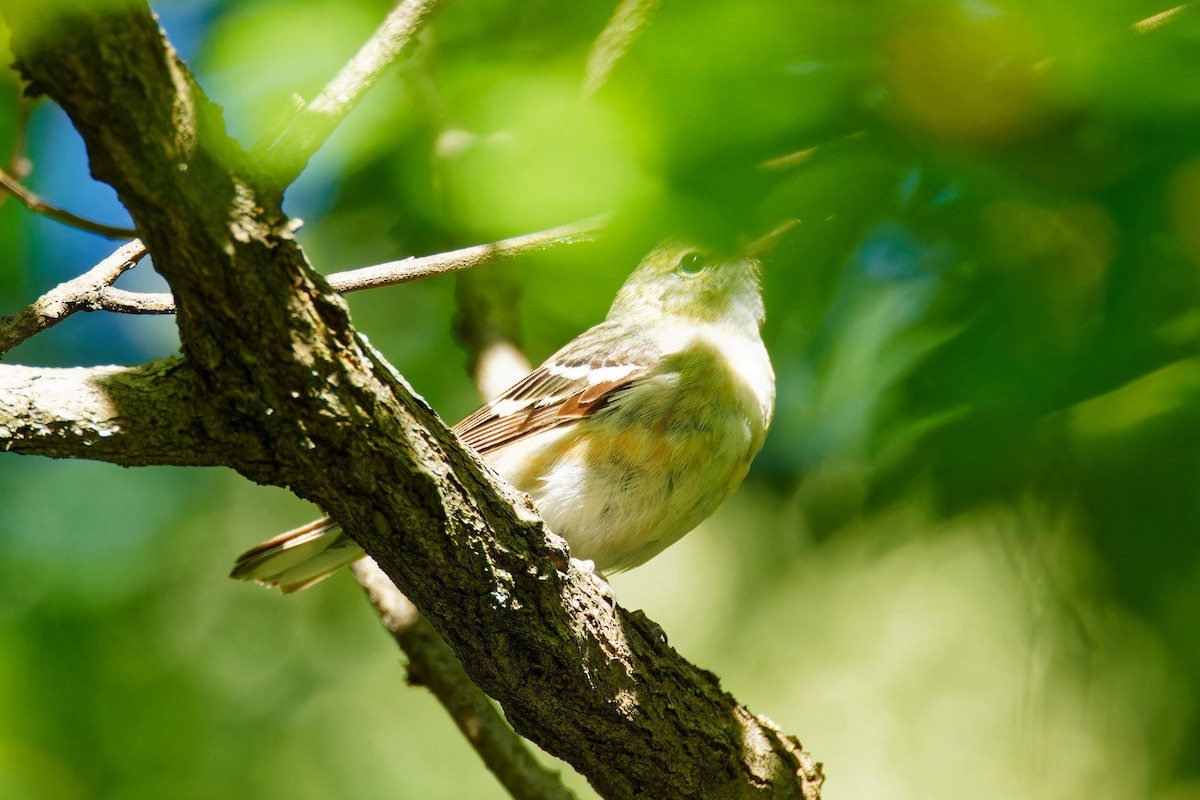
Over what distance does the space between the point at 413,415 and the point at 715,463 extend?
5.73 feet

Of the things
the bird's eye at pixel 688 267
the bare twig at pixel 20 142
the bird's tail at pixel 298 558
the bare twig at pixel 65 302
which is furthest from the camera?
the bird's eye at pixel 688 267

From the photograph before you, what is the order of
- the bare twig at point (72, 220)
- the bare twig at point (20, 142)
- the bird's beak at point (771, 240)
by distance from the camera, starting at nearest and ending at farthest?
the bird's beak at point (771, 240) < the bare twig at point (72, 220) < the bare twig at point (20, 142)

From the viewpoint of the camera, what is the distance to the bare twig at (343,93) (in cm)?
176

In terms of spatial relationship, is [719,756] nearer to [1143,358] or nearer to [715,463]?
[715,463]

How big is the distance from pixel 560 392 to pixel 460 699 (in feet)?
4.21

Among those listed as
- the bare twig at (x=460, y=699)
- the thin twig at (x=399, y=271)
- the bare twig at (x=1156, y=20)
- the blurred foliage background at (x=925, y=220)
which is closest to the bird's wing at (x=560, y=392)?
the blurred foliage background at (x=925, y=220)

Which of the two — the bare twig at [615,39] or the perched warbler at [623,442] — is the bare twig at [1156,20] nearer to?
the bare twig at [615,39]

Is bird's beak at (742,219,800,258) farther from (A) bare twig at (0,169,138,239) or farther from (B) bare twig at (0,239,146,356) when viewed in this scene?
(A) bare twig at (0,169,138,239)

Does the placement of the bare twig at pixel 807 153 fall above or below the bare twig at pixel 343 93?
below

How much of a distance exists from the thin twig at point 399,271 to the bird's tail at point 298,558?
1.40m

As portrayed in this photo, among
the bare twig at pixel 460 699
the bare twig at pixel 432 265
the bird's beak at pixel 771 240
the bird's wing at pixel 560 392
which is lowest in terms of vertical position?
the bare twig at pixel 460 699

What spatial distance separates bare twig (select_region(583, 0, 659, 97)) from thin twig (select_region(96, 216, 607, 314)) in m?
0.52

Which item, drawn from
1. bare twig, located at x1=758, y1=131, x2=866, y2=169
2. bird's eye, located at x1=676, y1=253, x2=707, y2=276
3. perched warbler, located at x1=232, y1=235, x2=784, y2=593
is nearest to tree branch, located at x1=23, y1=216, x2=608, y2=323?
bare twig, located at x1=758, y1=131, x2=866, y2=169

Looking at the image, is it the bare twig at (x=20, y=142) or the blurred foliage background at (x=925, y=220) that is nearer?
the blurred foliage background at (x=925, y=220)
